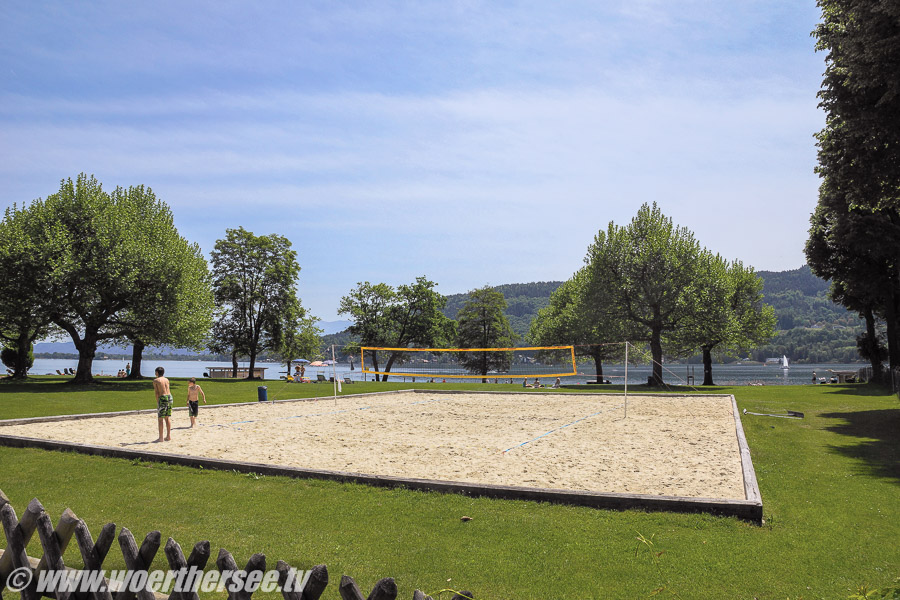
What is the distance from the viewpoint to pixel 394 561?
5.09 metres

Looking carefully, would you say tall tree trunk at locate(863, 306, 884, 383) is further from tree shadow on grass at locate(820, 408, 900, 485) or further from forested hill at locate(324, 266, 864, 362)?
forested hill at locate(324, 266, 864, 362)

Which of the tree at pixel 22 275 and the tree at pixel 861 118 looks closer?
the tree at pixel 861 118

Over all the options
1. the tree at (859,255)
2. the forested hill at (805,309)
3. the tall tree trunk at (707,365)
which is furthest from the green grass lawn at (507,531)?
the forested hill at (805,309)

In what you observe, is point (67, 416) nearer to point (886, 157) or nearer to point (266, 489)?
point (266, 489)

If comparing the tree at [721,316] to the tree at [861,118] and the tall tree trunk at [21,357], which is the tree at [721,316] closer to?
the tree at [861,118]

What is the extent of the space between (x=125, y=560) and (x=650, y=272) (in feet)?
120

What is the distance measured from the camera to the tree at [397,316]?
55.6m

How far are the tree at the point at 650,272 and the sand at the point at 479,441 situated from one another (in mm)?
15151

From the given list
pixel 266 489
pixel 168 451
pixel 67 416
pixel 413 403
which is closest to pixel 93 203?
pixel 67 416

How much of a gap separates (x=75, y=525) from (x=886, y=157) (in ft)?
57.4

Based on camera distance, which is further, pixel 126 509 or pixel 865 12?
pixel 865 12

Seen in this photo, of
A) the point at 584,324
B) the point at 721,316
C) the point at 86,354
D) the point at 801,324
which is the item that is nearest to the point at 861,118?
the point at 721,316

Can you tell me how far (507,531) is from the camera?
5.98m

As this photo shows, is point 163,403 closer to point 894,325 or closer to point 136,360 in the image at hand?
point 136,360
